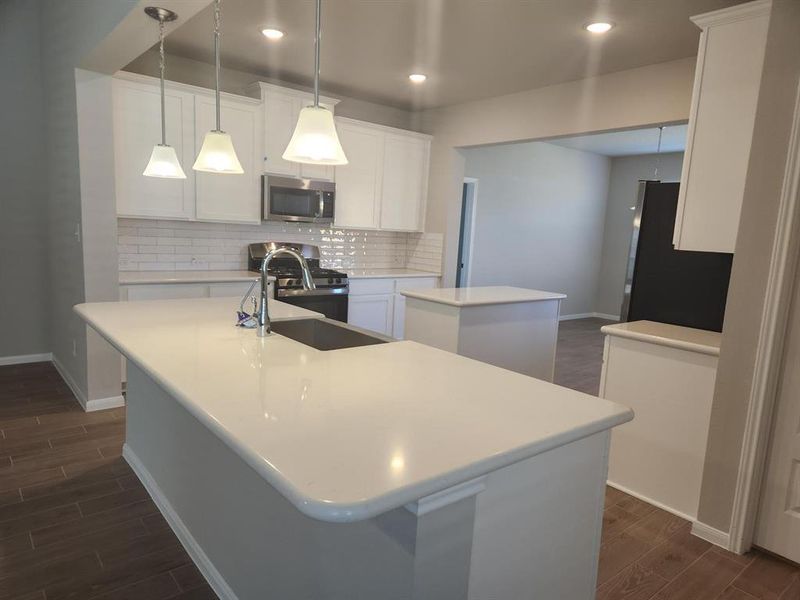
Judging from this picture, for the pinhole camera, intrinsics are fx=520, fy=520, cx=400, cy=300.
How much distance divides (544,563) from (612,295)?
7.83 meters

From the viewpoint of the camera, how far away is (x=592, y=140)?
6996mm

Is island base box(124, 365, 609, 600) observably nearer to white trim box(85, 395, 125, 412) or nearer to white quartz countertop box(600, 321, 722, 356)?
white quartz countertop box(600, 321, 722, 356)

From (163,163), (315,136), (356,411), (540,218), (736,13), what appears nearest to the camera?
(356,411)

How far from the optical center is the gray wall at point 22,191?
13.4ft

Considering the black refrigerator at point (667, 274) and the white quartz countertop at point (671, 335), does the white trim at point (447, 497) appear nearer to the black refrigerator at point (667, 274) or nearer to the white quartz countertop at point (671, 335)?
the white quartz countertop at point (671, 335)

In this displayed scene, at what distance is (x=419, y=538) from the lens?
102 cm

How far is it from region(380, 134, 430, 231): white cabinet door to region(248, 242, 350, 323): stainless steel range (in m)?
1.04

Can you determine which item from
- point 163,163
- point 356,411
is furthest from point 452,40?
point 356,411

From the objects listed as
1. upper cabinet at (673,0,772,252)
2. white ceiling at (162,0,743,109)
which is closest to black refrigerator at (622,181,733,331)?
upper cabinet at (673,0,772,252)

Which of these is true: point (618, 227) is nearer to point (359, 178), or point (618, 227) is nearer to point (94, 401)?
point (359, 178)

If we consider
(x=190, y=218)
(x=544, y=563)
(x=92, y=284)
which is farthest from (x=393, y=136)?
(x=544, y=563)

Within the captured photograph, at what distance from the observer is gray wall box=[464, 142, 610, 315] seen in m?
7.01

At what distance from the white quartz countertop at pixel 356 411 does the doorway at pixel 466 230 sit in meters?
5.03

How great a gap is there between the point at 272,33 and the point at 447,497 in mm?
3506
